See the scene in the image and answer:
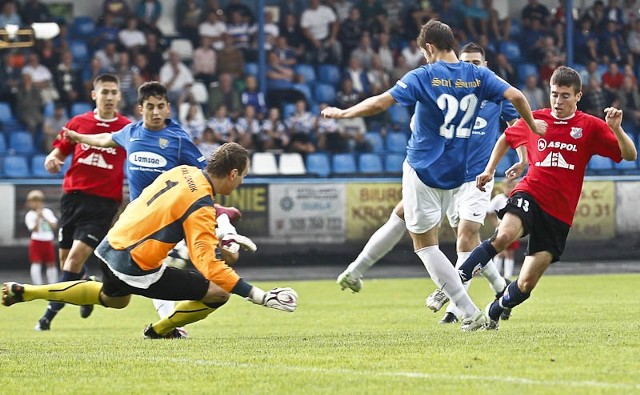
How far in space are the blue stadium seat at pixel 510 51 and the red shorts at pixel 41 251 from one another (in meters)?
13.2

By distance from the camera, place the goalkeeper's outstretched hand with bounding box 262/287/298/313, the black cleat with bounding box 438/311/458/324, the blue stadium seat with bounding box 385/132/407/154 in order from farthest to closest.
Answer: the blue stadium seat with bounding box 385/132/407/154 < the black cleat with bounding box 438/311/458/324 < the goalkeeper's outstretched hand with bounding box 262/287/298/313

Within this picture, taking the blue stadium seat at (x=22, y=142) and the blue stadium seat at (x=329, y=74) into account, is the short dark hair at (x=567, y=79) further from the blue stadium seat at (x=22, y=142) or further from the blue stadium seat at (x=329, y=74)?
the blue stadium seat at (x=329, y=74)

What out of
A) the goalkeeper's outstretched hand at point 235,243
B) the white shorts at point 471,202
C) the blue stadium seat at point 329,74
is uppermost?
the goalkeeper's outstretched hand at point 235,243

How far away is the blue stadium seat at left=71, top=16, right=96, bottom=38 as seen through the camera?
27797 millimetres

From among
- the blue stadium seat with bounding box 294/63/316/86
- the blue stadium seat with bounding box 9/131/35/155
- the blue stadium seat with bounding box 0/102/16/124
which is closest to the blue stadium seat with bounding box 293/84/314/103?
the blue stadium seat with bounding box 294/63/316/86

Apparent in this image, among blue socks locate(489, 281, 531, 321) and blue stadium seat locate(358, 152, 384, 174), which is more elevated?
blue socks locate(489, 281, 531, 321)

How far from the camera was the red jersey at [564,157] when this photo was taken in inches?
398

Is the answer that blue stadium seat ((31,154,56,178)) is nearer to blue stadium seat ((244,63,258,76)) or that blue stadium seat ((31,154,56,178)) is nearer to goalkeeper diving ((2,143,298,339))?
blue stadium seat ((244,63,258,76))

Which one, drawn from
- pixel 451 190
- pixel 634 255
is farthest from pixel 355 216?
pixel 451 190

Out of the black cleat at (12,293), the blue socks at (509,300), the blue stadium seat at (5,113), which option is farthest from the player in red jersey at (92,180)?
the blue stadium seat at (5,113)

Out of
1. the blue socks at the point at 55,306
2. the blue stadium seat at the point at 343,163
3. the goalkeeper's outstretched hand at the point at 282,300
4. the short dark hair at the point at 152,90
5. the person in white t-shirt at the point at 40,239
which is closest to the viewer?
the goalkeeper's outstretched hand at the point at 282,300

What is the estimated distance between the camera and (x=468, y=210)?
38.9ft

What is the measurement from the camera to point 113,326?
12719 mm

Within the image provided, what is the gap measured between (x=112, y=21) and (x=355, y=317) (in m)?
16.1
